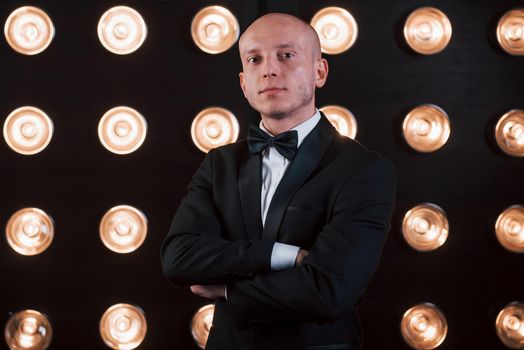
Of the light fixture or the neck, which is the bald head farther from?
the light fixture

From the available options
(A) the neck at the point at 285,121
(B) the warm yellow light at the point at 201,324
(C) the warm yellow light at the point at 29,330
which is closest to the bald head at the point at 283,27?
(A) the neck at the point at 285,121

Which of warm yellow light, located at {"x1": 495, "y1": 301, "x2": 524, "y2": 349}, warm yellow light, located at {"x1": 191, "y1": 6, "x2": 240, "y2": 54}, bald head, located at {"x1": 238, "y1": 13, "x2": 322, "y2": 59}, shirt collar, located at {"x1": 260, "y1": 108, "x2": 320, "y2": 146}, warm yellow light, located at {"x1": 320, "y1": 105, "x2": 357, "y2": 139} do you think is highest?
warm yellow light, located at {"x1": 191, "y1": 6, "x2": 240, "y2": 54}

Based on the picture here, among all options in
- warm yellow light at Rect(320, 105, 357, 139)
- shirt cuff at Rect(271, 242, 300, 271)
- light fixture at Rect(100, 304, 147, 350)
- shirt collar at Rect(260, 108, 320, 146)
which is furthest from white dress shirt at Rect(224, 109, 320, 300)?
light fixture at Rect(100, 304, 147, 350)

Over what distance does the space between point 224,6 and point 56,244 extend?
38.6 inches

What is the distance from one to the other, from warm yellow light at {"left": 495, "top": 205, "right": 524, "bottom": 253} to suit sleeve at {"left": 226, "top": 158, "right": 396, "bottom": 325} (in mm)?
991

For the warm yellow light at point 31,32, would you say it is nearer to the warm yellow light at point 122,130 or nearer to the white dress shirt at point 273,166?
the warm yellow light at point 122,130

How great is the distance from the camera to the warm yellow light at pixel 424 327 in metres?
2.18

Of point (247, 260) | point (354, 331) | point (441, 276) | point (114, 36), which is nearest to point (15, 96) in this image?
point (114, 36)

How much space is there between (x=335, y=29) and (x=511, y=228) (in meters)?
0.92

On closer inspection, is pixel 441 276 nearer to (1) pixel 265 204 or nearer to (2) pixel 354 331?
(2) pixel 354 331

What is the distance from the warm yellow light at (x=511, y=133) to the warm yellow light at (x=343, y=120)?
0.51 m

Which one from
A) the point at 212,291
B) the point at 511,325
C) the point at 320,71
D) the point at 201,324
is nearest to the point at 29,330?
the point at 201,324

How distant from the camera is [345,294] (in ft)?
4.22

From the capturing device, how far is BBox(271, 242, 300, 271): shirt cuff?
133 cm
